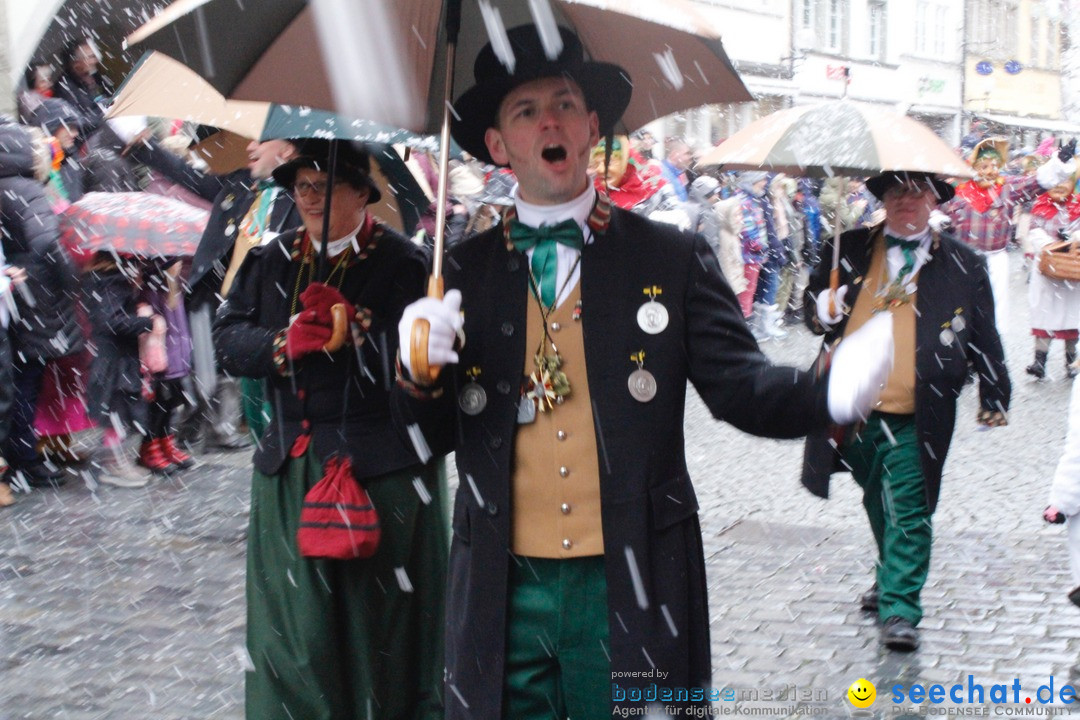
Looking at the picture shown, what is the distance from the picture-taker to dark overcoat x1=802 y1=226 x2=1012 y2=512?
5.42 m

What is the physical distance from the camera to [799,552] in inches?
261

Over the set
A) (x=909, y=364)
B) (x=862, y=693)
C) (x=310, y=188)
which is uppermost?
(x=310, y=188)

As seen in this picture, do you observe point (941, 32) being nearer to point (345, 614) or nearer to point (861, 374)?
point (345, 614)

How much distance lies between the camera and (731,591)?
19.5 feet

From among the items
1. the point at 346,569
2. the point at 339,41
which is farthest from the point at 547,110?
the point at 346,569

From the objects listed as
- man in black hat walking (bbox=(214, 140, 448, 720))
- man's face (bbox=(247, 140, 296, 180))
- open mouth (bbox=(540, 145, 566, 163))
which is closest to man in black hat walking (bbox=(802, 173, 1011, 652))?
man in black hat walking (bbox=(214, 140, 448, 720))

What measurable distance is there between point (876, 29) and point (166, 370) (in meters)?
28.7

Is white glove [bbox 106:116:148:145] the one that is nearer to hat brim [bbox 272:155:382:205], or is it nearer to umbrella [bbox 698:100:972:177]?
umbrella [bbox 698:100:972:177]

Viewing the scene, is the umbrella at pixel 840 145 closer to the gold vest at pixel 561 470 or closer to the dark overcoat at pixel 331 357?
the dark overcoat at pixel 331 357

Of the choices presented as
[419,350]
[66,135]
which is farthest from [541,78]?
[66,135]

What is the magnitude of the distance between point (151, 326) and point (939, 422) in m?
5.17

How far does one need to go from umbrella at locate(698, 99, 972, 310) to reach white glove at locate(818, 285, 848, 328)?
0.04m

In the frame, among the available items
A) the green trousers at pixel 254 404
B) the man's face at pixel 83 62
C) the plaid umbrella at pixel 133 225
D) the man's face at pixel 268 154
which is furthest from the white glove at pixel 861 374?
the man's face at pixel 83 62

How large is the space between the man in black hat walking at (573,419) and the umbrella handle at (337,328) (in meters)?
0.81
